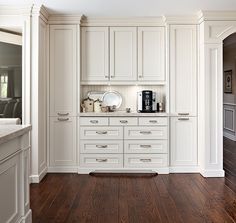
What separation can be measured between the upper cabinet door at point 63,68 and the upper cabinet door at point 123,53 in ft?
1.99

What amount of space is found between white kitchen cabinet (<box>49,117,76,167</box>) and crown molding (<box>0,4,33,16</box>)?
5.27ft

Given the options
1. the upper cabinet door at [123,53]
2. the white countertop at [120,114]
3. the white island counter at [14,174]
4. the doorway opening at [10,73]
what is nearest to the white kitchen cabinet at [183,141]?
the white countertop at [120,114]

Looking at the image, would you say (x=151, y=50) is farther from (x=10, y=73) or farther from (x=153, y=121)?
(x=10, y=73)

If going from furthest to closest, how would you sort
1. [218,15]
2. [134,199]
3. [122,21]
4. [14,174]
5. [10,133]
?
[122,21], [218,15], [134,199], [14,174], [10,133]

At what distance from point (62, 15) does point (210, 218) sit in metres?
3.57

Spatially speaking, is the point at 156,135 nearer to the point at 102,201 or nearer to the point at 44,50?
the point at 102,201

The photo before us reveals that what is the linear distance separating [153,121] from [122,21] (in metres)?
1.66

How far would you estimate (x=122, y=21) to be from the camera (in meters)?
5.19

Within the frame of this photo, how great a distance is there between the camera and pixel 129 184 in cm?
443

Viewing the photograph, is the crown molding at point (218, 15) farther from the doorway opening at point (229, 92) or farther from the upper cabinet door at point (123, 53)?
the doorway opening at point (229, 92)

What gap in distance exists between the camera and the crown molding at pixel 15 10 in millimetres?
4457

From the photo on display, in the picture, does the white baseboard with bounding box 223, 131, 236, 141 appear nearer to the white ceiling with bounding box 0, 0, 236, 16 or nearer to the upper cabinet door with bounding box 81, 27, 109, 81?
the white ceiling with bounding box 0, 0, 236, 16

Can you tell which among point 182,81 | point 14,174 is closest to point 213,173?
point 182,81

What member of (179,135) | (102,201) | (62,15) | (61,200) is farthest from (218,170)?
(62,15)
